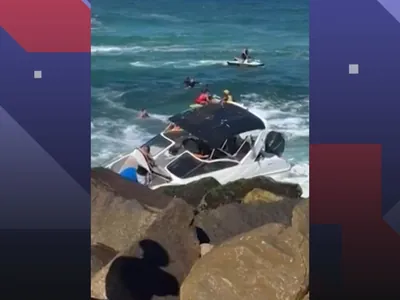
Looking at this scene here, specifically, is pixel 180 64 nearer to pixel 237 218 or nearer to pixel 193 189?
pixel 193 189

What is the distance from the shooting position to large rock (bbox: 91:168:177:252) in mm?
4875

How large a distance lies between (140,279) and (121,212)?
37.5 inches

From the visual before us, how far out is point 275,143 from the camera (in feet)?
38.0

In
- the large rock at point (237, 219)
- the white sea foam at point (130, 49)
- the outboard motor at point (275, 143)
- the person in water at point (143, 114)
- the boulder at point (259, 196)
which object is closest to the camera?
the large rock at point (237, 219)

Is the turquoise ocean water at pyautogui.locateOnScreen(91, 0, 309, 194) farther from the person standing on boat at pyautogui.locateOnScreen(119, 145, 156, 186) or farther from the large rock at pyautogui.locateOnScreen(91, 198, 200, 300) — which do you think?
the large rock at pyautogui.locateOnScreen(91, 198, 200, 300)

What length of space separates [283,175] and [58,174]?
8.08 meters

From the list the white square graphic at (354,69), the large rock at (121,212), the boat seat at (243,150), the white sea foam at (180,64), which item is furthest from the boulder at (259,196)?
the white sea foam at (180,64)

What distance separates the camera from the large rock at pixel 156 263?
4156 millimetres

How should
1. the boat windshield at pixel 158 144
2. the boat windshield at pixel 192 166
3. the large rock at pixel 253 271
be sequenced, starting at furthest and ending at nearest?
the boat windshield at pixel 158 144 → the boat windshield at pixel 192 166 → the large rock at pixel 253 271

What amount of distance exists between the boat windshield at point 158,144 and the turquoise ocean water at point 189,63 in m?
0.94

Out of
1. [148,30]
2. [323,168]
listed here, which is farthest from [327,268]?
[148,30]

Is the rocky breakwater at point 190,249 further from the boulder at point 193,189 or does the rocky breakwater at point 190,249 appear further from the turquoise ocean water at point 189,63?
the turquoise ocean water at point 189,63

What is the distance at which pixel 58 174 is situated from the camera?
10.9ft

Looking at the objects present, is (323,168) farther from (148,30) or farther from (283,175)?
(148,30)
